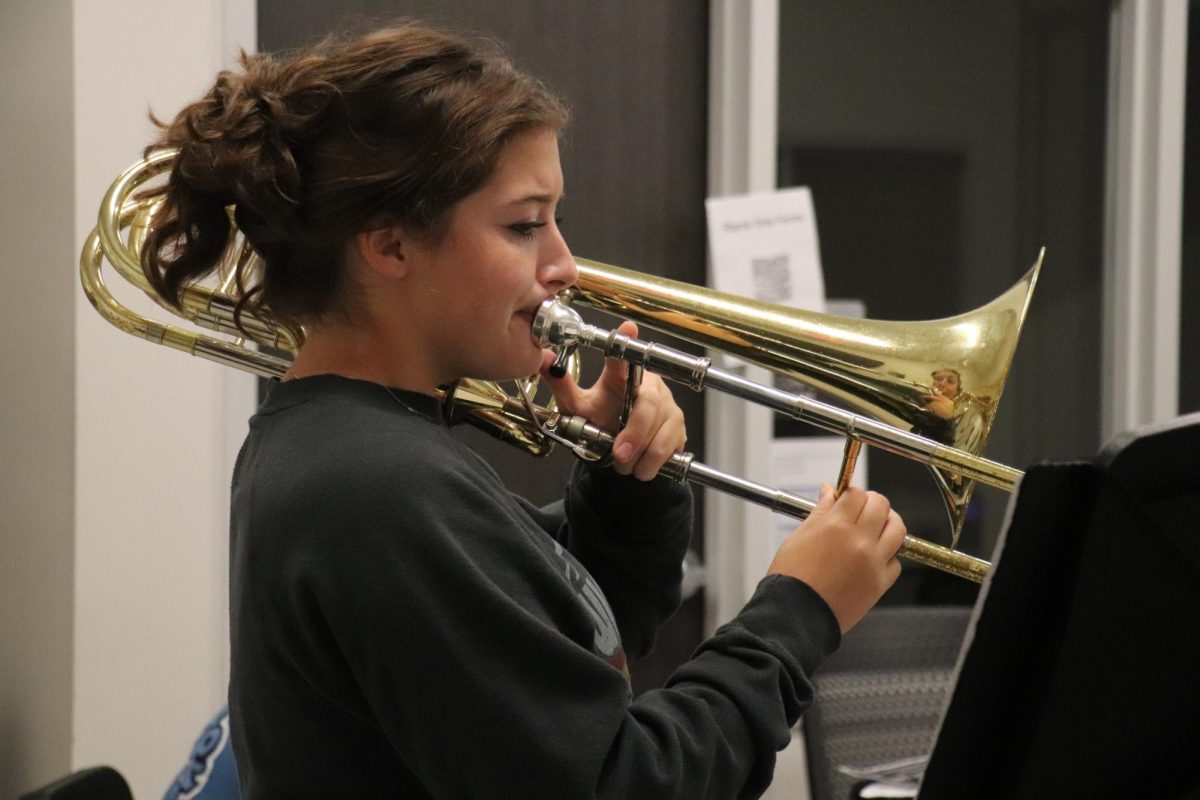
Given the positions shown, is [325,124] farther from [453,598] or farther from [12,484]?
[12,484]

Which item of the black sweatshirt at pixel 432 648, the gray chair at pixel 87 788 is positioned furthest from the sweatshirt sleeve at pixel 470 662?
the gray chair at pixel 87 788

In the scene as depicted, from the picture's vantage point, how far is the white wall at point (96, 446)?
1.83m

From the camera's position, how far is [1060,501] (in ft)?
2.28

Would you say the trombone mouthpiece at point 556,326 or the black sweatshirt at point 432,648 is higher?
the trombone mouthpiece at point 556,326

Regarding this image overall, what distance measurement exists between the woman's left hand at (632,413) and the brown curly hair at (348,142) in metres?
0.23

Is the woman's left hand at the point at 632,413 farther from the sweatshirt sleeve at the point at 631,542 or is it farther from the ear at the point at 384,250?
the ear at the point at 384,250

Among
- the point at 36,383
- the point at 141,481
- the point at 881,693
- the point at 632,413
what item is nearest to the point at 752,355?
the point at 632,413

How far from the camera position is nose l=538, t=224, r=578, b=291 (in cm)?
101

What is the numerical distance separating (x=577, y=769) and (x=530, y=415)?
47 cm

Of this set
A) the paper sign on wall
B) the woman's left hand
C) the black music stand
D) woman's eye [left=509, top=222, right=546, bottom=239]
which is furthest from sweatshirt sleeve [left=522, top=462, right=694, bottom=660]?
the paper sign on wall

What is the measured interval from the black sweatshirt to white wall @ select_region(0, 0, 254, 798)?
99 centimetres

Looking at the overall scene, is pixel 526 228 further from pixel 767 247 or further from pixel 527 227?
pixel 767 247

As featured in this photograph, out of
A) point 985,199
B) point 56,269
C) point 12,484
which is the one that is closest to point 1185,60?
point 985,199

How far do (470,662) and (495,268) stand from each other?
30 cm
